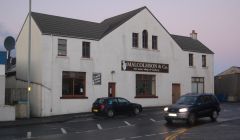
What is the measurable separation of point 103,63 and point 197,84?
1385 cm

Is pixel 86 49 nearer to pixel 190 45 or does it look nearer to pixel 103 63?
pixel 103 63

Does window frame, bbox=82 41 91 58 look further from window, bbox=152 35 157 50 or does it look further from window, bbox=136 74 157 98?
window, bbox=152 35 157 50

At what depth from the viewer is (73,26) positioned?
115ft

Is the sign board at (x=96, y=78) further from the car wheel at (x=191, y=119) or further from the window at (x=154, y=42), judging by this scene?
the car wheel at (x=191, y=119)

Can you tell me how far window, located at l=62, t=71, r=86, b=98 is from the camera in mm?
32594

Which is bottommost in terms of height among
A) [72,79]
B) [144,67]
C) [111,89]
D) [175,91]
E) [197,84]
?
[175,91]

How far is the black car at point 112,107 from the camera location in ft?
93.0

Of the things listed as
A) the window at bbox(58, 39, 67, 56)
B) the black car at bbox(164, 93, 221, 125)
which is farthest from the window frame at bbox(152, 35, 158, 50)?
the black car at bbox(164, 93, 221, 125)

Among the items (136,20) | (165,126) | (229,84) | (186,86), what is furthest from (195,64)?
(165,126)

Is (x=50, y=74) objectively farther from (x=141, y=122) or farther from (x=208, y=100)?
(x=208, y=100)

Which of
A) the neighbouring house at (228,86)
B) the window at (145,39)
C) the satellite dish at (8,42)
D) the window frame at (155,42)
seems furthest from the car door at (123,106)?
the neighbouring house at (228,86)

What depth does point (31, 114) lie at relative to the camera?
1244 inches

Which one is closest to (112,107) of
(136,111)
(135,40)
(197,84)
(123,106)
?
(123,106)

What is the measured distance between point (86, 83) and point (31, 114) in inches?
208
